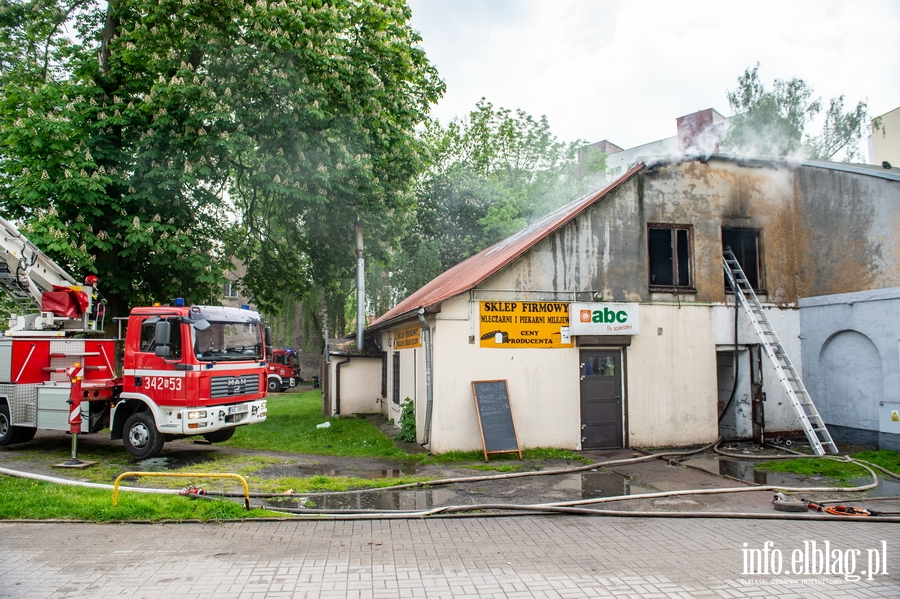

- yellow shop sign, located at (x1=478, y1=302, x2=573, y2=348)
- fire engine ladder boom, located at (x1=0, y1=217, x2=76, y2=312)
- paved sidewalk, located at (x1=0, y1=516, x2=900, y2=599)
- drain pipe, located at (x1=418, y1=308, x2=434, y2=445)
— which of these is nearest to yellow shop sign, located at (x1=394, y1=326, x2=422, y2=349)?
drain pipe, located at (x1=418, y1=308, x2=434, y2=445)

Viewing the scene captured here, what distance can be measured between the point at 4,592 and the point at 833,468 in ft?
38.2

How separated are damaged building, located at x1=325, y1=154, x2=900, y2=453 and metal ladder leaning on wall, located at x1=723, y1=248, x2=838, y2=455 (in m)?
0.32

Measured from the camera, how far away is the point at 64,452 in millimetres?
11703

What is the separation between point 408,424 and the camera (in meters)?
12.7

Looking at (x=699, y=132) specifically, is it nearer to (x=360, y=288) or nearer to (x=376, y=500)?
(x=360, y=288)

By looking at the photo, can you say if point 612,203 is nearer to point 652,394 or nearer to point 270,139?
point 652,394

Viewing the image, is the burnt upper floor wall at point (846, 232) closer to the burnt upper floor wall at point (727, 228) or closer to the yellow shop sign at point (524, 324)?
the burnt upper floor wall at point (727, 228)

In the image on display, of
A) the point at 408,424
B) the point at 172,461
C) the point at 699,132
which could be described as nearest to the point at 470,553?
the point at 408,424

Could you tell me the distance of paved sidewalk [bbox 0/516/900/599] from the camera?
15.8ft

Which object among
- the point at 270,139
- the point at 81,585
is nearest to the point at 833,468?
the point at 81,585

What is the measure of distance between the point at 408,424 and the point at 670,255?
6.92m

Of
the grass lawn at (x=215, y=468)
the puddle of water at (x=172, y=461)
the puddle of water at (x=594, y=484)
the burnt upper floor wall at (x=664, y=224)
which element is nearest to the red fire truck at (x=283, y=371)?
the grass lawn at (x=215, y=468)

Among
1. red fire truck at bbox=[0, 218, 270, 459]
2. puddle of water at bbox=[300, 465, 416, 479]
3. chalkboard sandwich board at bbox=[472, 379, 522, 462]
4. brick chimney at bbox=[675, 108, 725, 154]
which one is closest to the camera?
puddle of water at bbox=[300, 465, 416, 479]

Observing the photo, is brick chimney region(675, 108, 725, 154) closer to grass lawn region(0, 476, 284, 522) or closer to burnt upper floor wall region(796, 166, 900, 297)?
burnt upper floor wall region(796, 166, 900, 297)
